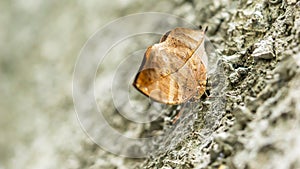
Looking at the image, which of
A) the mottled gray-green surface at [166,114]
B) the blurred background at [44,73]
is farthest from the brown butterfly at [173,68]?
the blurred background at [44,73]

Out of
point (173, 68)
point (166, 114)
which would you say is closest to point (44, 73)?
point (166, 114)

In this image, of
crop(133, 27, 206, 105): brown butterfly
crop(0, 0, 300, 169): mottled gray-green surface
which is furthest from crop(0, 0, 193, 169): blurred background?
crop(133, 27, 206, 105): brown butterfly

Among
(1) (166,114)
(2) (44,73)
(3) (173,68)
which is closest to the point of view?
(3) (173,68)

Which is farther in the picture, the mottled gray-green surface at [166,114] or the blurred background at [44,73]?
the blurred background at [44,73]

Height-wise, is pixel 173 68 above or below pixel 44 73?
below

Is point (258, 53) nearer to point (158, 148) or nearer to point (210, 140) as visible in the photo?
point (210, 140)

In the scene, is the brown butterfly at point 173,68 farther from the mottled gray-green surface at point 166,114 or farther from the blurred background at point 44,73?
the blurred background at point 44,73

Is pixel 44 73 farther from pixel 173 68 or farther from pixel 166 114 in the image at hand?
pixel 173 68
